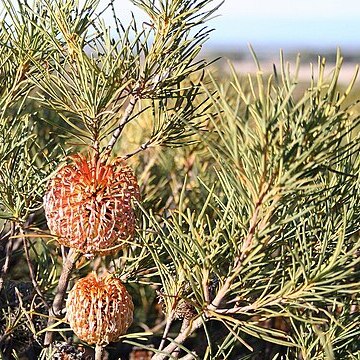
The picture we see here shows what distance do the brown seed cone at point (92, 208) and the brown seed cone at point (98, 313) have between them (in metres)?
0.02

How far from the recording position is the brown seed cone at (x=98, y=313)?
27 centimetres

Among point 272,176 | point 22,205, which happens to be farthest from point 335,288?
point 22,205

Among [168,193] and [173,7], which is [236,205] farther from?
[168,193]

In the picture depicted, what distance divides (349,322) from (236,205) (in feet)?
0.31

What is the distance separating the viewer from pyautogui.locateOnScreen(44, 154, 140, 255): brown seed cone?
0.87 ft

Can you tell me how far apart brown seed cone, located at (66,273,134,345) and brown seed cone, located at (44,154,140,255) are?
0.02 m

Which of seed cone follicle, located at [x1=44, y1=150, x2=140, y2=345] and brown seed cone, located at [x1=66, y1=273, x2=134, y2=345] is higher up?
seed cone follicle, located at [x1=44, y1=150, x2=140, y2=345]

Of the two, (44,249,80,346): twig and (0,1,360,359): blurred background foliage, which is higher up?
(0,1,360,359): blurred background foliage

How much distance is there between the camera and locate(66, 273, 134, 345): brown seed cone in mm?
267

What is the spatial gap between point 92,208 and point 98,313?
0.05 meters

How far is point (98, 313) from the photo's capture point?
10.5 inches

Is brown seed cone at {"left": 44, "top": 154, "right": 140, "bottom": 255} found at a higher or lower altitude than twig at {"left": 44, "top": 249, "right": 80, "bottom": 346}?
higher

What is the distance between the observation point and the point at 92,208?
27 cm

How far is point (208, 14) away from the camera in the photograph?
1.01 feet
